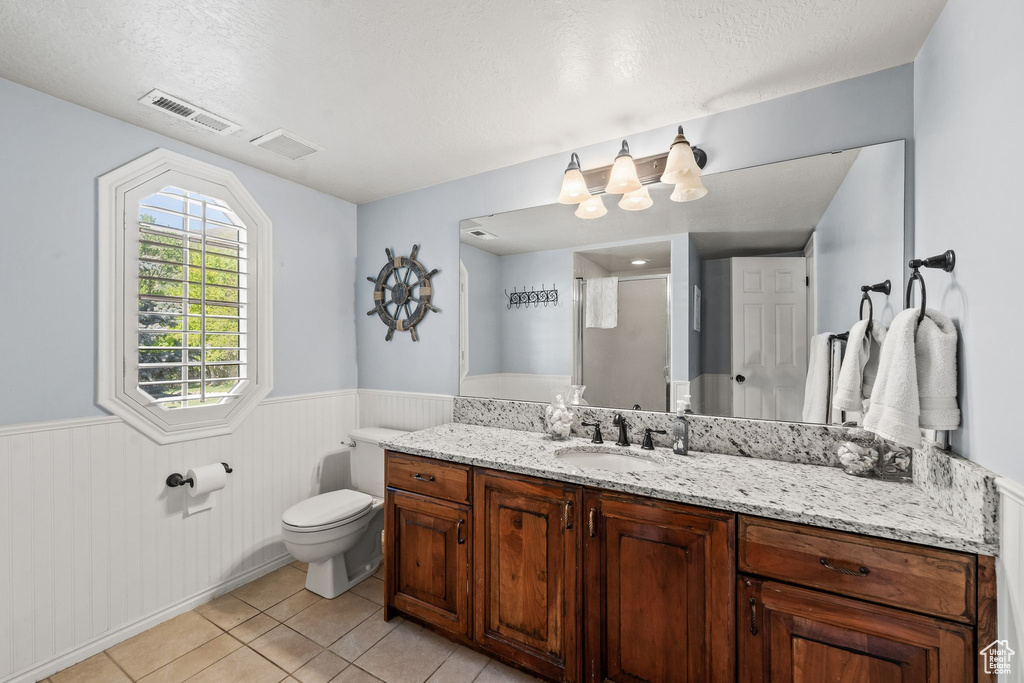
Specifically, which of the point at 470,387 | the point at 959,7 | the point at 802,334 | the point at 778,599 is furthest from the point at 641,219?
the point at 778,599

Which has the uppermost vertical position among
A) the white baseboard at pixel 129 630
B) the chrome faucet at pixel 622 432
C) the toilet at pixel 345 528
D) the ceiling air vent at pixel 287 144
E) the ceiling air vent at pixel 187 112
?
the ceiling air vent at pixel 187 112

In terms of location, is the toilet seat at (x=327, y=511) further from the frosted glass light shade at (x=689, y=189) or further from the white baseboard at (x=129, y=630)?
the frosted glass light shade at (x=689, y=189)

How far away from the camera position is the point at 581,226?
7.41 ft

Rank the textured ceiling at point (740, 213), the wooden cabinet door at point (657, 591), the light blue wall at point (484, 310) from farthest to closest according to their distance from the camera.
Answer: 1. the light blue wall at point (484, 310)
2. the textured ceiling at point (740, 213)
3. the wooden cabinet door at point (657, 591)

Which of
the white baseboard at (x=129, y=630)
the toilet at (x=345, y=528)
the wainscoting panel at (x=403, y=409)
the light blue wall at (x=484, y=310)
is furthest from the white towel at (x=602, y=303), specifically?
the white baseboard at (x=129, y=630)

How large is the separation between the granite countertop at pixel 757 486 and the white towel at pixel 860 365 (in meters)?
0.28

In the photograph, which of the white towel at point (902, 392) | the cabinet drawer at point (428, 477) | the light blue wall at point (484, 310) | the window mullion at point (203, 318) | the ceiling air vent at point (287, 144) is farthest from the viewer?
the light blue wall at point (484, 310)

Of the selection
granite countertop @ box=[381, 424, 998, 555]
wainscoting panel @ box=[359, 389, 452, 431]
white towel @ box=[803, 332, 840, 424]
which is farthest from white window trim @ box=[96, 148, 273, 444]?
white towel @ box=[803, 332, 840, 424]

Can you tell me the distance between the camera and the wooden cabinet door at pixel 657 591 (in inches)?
53.6

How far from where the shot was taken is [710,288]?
76.6 inches

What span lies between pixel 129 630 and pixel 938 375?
335 cm

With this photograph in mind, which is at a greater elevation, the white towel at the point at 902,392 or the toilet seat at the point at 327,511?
the white towel at the point at 902,392

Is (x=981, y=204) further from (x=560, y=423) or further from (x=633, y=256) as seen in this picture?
(x=560, y=423)

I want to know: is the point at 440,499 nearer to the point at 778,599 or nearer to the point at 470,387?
the point at 470,387
